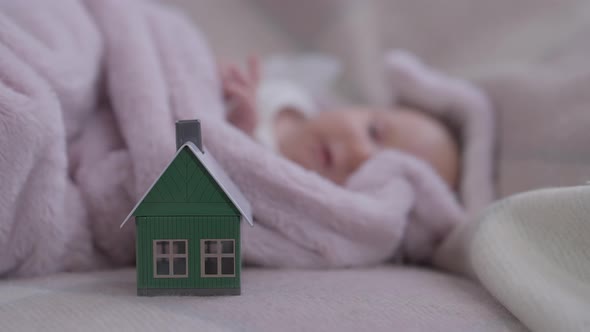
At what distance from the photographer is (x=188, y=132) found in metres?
0.65

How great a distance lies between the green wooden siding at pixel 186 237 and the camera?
643 mm

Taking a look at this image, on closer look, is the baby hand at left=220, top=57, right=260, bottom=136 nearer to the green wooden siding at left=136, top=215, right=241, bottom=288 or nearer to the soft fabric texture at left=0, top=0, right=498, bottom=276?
the soft fabric texture at left=0, top=0, right=498, bottom=276

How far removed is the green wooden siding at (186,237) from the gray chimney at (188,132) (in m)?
A: 0.09

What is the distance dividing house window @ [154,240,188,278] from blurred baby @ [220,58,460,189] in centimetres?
54

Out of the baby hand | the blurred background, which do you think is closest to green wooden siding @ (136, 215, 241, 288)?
the baby hand

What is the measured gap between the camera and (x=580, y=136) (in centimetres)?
108

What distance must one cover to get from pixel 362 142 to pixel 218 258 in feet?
2.11

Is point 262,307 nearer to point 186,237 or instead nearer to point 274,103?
point 186,237

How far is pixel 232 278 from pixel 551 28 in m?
1.16

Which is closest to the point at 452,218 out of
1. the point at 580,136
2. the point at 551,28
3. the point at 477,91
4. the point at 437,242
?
the point at 437,242

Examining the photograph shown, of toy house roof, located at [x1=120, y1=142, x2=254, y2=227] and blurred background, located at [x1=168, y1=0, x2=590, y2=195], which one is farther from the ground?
blurred background, located at [x1=168, y1=0, x2=590, y2=195]

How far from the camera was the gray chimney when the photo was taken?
0.64 metres

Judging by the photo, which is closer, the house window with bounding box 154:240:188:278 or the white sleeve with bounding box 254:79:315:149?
the house window with bounding box 154:240:188:278

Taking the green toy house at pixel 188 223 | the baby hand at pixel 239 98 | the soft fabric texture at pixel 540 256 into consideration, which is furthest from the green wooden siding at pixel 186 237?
the baby hand at pixel 239 98
